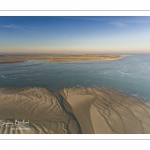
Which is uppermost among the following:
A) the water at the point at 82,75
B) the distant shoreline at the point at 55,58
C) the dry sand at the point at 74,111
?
the distant shoreline at the point at 55,58

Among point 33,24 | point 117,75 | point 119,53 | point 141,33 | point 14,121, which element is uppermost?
point 33,24

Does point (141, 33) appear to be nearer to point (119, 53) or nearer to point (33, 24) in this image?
point (119, 53)

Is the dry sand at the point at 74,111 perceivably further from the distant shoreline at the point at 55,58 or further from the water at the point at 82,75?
the distant shoreline at the point at 55,58

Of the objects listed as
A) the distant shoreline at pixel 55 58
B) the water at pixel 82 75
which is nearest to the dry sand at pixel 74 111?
the water at pixel 82 75

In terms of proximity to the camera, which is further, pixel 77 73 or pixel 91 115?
pixel 77 73

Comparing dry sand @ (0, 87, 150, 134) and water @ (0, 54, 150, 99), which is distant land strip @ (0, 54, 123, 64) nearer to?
water @ (0, 54, 150, 99)

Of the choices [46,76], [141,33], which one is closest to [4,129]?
[46,76]
